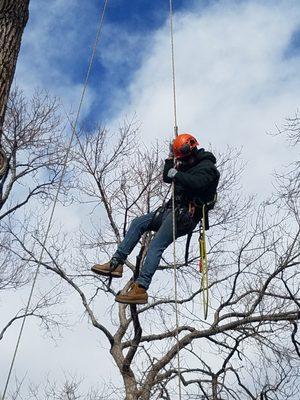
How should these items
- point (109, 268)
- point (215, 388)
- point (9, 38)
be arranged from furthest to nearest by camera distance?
point (215, 388), point (109, 268), point (9, 38)

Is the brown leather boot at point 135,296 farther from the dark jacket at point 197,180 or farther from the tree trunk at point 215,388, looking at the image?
the tree trunk at point 215,388

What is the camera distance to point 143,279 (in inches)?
158

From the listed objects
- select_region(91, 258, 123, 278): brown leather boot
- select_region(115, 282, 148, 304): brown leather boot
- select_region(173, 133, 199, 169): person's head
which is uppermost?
select_region(173, 133, 199, 169): person's head

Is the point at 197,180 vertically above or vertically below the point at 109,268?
above

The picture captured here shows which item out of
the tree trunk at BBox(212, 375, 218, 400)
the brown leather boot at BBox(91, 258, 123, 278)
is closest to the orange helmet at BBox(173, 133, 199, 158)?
the brown leather boot at BBox(91, 258, 123, 278)

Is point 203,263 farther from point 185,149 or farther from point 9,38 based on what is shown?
point 9,38

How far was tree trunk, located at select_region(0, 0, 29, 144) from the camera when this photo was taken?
3592 millimetres

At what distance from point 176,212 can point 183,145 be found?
54 cm

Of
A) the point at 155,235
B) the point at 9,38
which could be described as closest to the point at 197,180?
the point at 155,235

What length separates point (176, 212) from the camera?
4.25m

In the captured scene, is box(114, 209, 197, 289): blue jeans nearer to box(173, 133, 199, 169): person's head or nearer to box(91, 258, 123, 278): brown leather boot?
box(91, 258, 123, 278): brown leather boot

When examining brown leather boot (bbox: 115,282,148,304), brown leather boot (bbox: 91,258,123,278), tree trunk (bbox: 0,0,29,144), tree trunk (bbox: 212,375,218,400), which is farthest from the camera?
tree trunk (bbox: 212,375,218,400)

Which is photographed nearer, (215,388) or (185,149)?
(185,149)

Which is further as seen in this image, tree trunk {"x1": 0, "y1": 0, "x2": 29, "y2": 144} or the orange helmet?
the orange helmet
